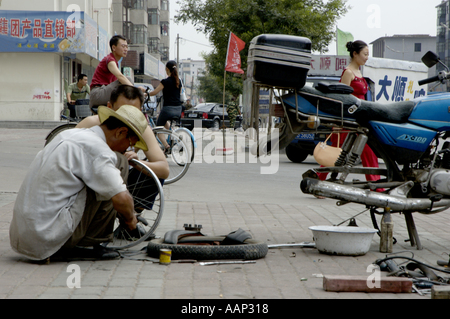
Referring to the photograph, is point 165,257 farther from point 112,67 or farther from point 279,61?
point 112,67

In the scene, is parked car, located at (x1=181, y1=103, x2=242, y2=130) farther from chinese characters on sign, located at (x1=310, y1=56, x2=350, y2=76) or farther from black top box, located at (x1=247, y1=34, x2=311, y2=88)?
black top box, located at (x1=247, y1=34, x2=311, y2=88)

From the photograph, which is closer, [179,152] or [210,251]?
[210,251]

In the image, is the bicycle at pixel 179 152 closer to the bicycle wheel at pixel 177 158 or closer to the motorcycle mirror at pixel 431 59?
the bicycle wheel at pixel 177 158

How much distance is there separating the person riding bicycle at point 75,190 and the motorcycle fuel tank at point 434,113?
90.6 inches

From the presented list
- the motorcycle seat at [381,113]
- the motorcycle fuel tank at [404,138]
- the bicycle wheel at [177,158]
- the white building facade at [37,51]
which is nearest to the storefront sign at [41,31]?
the white building facade at [37,51]

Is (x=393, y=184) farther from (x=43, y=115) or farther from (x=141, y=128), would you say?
(x=43, y=115)

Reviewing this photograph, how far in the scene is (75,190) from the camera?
138 inches

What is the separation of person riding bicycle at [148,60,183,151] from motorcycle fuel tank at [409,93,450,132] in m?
6.03

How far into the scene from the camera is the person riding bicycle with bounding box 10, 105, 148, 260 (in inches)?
135

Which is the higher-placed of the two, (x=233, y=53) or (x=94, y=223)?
(x=233, y=53)

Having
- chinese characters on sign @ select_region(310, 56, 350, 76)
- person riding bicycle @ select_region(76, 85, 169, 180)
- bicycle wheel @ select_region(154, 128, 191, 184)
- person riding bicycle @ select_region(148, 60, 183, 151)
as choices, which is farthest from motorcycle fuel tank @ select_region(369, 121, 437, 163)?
chinese characters on sign @ select_region(310, 56, 350, 76)

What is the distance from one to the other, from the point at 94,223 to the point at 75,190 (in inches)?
12.6

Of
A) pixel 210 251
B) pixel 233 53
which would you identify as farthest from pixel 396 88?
pixel 210 251
